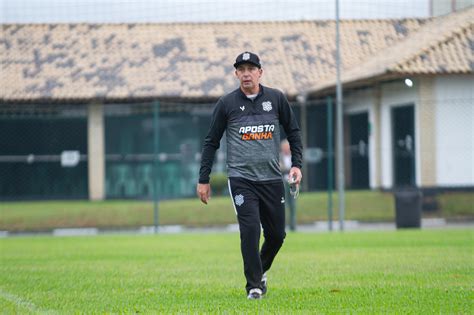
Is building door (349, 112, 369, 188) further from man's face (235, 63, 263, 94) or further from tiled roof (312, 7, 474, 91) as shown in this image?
man's face (235, 63, 263, 94)

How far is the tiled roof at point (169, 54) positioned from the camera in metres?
32.9

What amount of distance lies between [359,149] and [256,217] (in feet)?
70.8

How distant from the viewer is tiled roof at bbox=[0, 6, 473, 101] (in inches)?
1297

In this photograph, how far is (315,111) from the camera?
3164 centimetres

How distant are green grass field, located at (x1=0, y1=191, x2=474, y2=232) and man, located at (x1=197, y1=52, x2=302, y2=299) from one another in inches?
571

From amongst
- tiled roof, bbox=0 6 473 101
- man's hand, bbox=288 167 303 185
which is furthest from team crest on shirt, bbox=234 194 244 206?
tiled roof, bbox=0 6 473 101

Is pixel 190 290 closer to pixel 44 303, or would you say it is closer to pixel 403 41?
pixel 44 303

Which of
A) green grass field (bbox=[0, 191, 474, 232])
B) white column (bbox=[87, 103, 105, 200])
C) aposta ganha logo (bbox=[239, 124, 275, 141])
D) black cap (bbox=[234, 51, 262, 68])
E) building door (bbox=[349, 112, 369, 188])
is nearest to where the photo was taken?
black cap (bbox=[234, 51, 262, 68])

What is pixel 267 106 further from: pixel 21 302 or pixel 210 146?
pixel 21 302

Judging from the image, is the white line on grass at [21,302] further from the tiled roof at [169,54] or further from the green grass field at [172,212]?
the tiled roof at [169,54]

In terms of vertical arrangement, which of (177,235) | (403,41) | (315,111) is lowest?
(177,235)

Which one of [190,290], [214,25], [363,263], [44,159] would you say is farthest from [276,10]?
[190,290]

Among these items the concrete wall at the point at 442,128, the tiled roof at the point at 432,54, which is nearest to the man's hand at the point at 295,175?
the concrete wall at the point at 442,128

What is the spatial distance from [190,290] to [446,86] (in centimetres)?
1904
